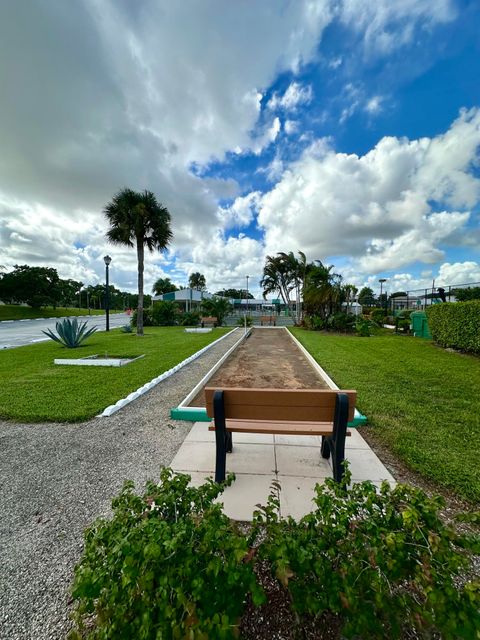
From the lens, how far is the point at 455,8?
6246mm

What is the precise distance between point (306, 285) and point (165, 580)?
23031 millimetres

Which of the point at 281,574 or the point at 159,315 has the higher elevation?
the point at 159,315

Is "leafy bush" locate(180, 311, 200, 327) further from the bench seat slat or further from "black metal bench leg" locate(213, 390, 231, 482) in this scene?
"black metal bench leg" locate(213, 390, 231, 482)

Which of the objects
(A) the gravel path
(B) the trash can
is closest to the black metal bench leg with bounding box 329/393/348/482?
(A) the gravel path

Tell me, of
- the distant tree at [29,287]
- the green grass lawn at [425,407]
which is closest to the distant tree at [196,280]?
the distant tree at [29,287]

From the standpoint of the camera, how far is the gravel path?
1.56 metres

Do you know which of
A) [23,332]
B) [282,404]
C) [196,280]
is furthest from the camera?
[196,280]

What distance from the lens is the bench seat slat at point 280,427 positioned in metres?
2.58

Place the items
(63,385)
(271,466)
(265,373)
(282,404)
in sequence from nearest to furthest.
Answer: (282,404) < (271,466) < (63,385) < (265,373)

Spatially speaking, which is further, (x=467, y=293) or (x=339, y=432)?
(x=467, y=293)

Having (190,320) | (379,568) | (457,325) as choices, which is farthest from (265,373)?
(190,320)

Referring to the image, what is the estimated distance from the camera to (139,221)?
14992 mm

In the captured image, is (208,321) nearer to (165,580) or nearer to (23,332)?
(23,332)

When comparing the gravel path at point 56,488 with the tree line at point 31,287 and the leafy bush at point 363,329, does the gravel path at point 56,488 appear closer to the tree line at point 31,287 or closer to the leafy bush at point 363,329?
the leafy bush at point 363,329
